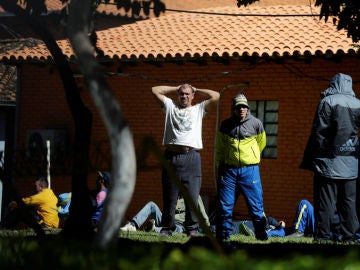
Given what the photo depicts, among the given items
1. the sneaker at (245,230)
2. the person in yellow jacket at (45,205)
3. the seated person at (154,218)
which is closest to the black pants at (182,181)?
the seated person at (154,218)

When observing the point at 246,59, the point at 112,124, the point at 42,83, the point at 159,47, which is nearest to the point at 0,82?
the point at 42,83

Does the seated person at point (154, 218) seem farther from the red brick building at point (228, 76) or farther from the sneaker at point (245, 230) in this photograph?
the red brick building at point (228, 76)

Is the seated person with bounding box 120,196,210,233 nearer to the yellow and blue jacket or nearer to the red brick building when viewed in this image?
the yellow and blue jacket

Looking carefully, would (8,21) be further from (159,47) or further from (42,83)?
(159,47)

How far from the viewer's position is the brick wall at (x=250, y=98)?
55.0 ft

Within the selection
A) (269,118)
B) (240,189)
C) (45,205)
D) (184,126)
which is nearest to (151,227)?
(45,205)

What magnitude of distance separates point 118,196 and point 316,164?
5.12 metres

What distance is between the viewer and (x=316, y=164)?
9531mm

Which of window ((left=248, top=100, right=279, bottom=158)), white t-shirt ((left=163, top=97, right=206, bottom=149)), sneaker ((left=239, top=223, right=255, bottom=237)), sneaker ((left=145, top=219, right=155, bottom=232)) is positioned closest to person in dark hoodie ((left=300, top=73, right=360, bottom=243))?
white t-shirt ((left=163, top=97, right=206, bottom=149))

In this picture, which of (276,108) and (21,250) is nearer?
(21,250)

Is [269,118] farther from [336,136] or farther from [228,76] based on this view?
[336,136]

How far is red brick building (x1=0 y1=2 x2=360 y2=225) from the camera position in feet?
55.0

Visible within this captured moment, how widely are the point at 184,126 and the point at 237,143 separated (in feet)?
2.11

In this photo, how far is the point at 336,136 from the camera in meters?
9.45
